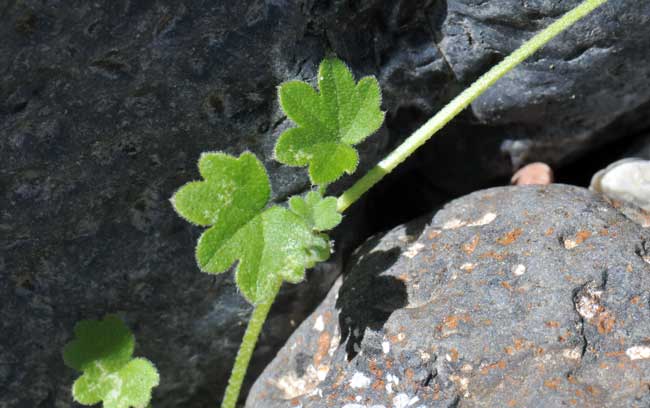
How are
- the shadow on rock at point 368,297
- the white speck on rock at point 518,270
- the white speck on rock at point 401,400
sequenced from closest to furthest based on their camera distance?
the white speck on rock at point 401,400 → the white speck on rock at point 518,270 → the shadow on rock at point 368,297

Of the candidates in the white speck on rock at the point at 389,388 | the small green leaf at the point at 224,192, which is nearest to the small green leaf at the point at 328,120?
the small green leaf at the point at 224,192

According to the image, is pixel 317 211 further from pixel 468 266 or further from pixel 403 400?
pixel 403 400

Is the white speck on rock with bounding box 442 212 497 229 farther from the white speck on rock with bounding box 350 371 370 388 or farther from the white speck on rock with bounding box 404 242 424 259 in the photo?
the white speck on rock with bounding box 350 371 370 388

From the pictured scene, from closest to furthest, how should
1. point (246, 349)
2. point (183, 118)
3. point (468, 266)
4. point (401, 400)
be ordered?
point (401, 400)
point (468, 266)
point (183, 118)
point (246, 349)

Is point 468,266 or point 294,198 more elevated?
point 294,198

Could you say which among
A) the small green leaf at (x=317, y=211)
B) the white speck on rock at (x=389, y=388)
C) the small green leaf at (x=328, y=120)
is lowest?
the white speck on rock at (x=389, y=388)

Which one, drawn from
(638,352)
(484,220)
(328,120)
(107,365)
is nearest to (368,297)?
(484,220)

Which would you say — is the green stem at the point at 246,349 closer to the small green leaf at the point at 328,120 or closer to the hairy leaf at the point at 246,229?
the hairy leaf at the point at 246,229
